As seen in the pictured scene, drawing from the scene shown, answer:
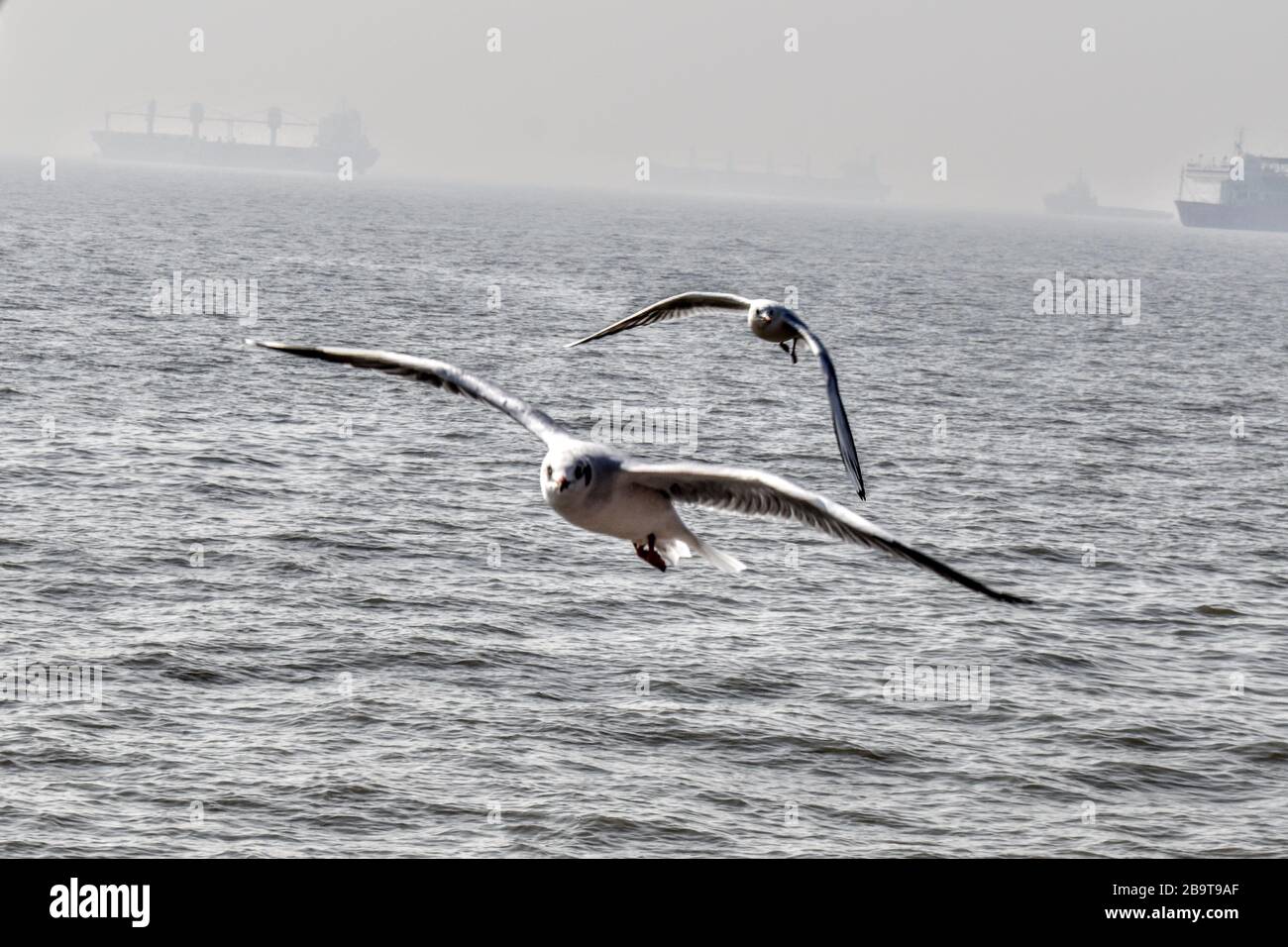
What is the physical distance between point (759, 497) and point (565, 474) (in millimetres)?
1619

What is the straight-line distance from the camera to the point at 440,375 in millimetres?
11367

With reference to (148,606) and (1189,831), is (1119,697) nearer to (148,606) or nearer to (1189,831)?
(1189,831)

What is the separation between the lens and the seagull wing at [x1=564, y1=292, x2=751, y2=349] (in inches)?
499

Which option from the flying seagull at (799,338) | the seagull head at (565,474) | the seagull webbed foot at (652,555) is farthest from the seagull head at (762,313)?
the seagull head at (565,474)

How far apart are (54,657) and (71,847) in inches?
654

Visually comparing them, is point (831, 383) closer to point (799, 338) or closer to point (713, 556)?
point (799, 338)

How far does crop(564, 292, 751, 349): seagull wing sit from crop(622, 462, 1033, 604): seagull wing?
2155 millimetres

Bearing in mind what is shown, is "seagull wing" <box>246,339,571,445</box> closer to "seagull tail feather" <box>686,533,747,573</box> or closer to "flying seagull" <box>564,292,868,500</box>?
"flying seagull" <box>564,292,868,500</box>

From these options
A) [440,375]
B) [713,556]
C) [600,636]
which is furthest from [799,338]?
[600,636]

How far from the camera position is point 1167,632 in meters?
83.8

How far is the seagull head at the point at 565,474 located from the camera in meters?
9.16

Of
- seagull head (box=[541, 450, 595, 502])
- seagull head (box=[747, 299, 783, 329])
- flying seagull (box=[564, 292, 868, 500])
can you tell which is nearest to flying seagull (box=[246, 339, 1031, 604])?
seagull head (box=[541, 450, 595, 502])

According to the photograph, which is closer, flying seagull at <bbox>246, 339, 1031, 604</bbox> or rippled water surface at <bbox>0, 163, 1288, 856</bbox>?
flying seagull at <bbox>246, 339, 1031, 604</bbox>
